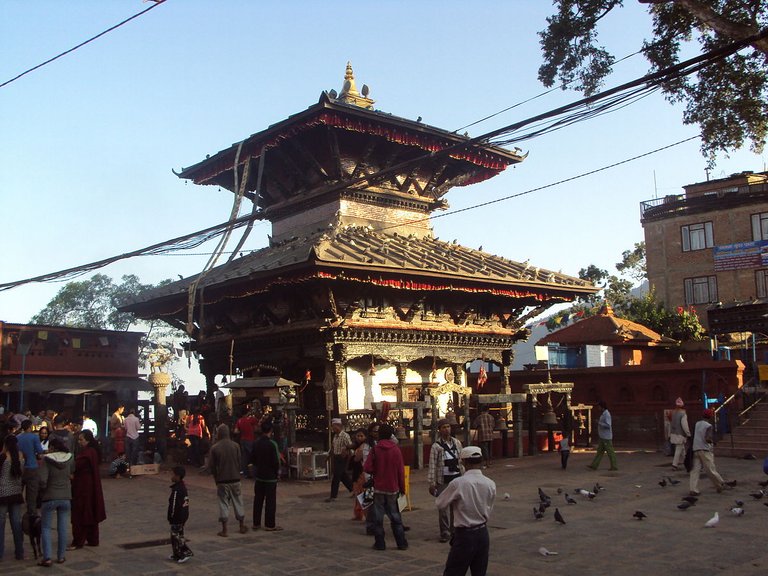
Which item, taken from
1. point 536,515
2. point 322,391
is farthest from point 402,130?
point 536,515

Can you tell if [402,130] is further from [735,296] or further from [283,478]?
[735,296]

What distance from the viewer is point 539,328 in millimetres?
54188

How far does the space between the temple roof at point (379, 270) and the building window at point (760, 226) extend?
94.7 ft

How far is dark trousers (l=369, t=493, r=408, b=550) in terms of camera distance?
10469mm

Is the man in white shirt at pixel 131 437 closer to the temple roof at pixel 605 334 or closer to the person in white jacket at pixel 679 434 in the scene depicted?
the person in white jacket at pixel 679 434

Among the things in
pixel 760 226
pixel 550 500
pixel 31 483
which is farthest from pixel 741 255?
pixel 31 483

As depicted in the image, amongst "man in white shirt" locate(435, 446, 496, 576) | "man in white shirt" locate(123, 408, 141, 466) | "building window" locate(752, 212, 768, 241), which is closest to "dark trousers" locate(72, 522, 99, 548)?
"man in white shirt" locate(435, 446, 496, 576)

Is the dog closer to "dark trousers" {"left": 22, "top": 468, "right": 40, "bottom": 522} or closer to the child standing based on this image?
"dark trousers" {"left": 22, "top": 468, "right": 40, "bottom": 522}

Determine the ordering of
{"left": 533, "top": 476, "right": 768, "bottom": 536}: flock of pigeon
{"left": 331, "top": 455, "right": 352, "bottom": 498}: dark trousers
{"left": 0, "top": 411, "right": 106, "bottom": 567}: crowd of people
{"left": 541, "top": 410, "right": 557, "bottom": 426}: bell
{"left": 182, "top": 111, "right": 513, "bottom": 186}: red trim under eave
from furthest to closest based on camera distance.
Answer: {"left": 541, "top": 410, "right": 557, "bottom": 426}: bell < {"left": 182, "top": 111, "right": 513, "bottom": 186}: red trim under eave < {"left": 331, "top": 455, "right": 352, "bottom": 498}: dark trousers < {"left": 533, "top": 476, "right": 768, "bottom": 536}: flock of pigeon < {"left": 0, "top": 411, "right": 106, "bottom": 567}: crowd of people

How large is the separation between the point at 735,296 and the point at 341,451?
40.4 metres

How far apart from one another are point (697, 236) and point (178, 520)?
4628cm

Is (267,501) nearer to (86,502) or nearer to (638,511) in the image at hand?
(86,502)

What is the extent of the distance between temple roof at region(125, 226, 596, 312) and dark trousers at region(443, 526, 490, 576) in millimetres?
10693

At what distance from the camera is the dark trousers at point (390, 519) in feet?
34.3
